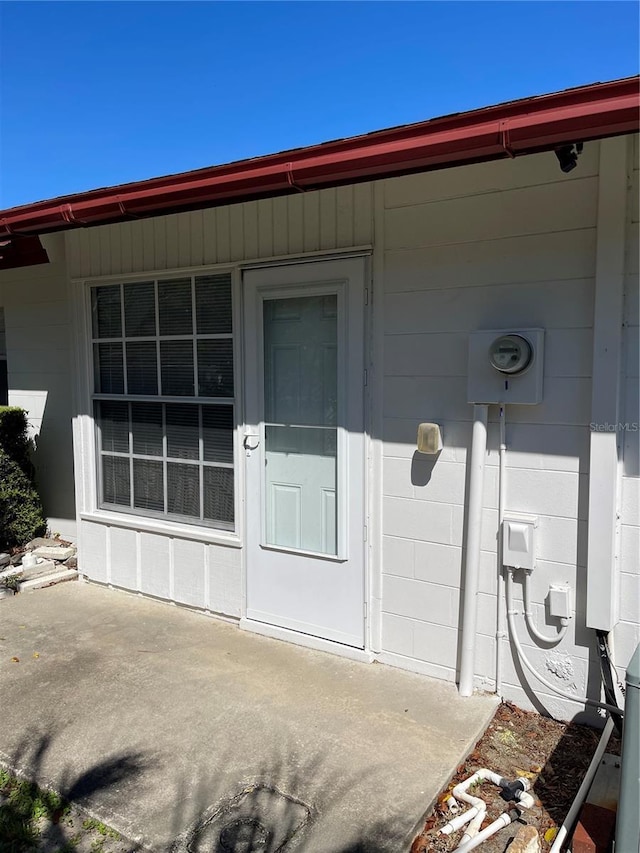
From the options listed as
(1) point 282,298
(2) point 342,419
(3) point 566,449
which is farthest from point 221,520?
(3) point 566,449

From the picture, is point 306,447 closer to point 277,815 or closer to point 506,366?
point 506,366

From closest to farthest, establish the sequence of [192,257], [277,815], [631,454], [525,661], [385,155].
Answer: [277,815] → [385,155] → [631,454] → [525,661] → [192,257]

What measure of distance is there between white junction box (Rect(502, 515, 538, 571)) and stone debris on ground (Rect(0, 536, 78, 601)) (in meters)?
3.55

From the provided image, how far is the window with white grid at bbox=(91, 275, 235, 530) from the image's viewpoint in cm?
402

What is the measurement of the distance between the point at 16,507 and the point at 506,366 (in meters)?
4.45

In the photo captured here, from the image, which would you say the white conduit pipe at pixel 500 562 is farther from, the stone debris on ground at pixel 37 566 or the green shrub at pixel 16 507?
the green shrub at pixel 16 507

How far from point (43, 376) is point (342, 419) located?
356cm

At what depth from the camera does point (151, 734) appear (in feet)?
9.09

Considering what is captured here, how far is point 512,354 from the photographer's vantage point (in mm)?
2785

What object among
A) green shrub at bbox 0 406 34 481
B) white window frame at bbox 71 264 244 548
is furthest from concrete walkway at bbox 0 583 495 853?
green shrub at bbox 0 406 34 481

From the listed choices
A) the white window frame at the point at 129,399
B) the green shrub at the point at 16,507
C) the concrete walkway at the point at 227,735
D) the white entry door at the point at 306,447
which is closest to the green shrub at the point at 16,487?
the green shrub at the point at 16,507

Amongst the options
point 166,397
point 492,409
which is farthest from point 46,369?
point 492,409

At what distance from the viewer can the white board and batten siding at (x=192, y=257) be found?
3418mm

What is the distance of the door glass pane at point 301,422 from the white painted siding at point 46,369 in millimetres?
2588
